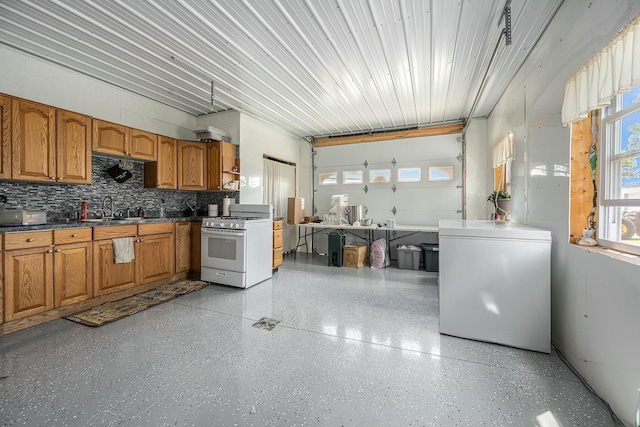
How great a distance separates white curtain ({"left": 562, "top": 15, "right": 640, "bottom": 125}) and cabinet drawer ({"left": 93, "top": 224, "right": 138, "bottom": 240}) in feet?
15.9

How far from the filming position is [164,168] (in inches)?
161

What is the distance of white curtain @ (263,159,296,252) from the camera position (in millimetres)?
5738

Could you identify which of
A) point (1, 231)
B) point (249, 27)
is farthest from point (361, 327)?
point (1, 231)

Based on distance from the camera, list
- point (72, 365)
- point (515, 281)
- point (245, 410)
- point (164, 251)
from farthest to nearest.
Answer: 1. point (164, 251)
2. point (515, 281)
3. point (72, 365)
4. point (245, 410)

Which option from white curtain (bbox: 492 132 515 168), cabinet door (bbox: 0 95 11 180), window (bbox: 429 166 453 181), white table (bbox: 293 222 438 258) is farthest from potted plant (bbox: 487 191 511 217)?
cabinet door (bbox: 0 95 11 180)

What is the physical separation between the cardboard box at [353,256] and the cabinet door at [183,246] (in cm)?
300

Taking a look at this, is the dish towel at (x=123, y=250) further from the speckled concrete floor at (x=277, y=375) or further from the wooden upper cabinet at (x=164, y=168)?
the wooden upper cabinet at (x=164, y=168)

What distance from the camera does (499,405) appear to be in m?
1.58

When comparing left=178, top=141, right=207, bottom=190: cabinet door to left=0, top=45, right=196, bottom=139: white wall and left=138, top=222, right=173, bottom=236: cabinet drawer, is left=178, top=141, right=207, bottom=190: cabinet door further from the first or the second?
left=138, top=222, right=173, bottom=236: cabinet drawer

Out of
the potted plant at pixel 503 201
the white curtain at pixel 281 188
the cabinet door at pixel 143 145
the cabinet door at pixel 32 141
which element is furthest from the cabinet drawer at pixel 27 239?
the potted plant at pixel 503 201

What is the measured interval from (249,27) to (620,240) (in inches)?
139

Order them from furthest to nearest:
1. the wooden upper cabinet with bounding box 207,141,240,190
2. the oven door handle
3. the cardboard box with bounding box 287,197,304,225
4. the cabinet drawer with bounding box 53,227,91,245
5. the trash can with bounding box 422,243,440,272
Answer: the cardboard box with bounding box 287,197,304,225
the trash can with bounding box 422,243,440,272
the wooden upper cabinet with bounding box 207,141,240,190
the oven door handle
the cabinet drawer with bounding box 53,227,91,245

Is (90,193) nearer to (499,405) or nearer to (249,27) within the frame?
(249,27)

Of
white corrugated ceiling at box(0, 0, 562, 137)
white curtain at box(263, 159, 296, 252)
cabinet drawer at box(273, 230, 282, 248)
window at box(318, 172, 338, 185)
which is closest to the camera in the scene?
white corrugated ceiling at box(0, 0, 562, 137)
